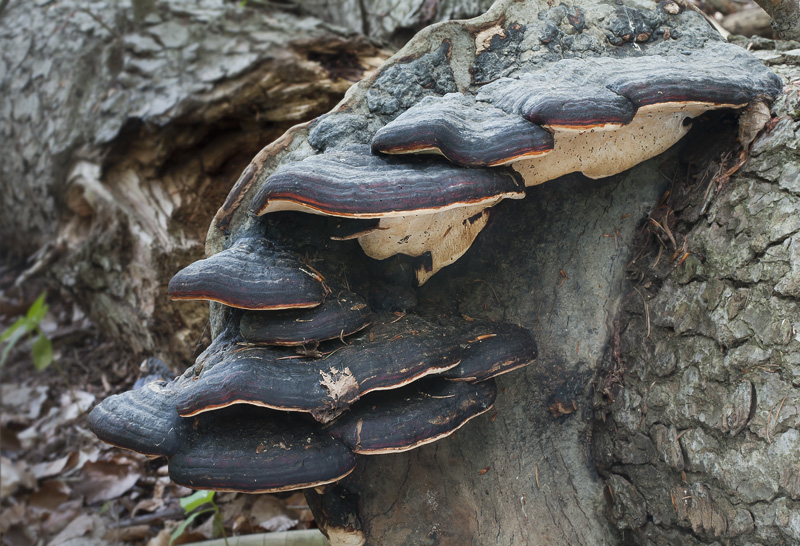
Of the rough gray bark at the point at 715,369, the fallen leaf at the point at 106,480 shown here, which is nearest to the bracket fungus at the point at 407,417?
the rough gray bark at the point at 715,369

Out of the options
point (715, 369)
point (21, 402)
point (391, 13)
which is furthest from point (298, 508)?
point (391, 13)

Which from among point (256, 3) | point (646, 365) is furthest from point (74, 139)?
point (646, 365)

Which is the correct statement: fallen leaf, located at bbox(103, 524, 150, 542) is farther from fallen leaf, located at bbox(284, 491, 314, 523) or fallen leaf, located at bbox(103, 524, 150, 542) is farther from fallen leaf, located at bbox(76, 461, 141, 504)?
fallen leaf, located at bbox(284, 491, 314, 523)

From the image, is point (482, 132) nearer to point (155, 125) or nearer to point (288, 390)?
point (288, 390)

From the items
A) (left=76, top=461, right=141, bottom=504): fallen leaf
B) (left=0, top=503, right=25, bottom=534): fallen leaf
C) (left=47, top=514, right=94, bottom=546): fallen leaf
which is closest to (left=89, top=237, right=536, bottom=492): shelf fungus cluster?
(left=47, top=514, right=94, bottom=546): fallen leaf

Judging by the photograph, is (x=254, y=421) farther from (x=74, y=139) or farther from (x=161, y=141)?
(x=74, y=139)
